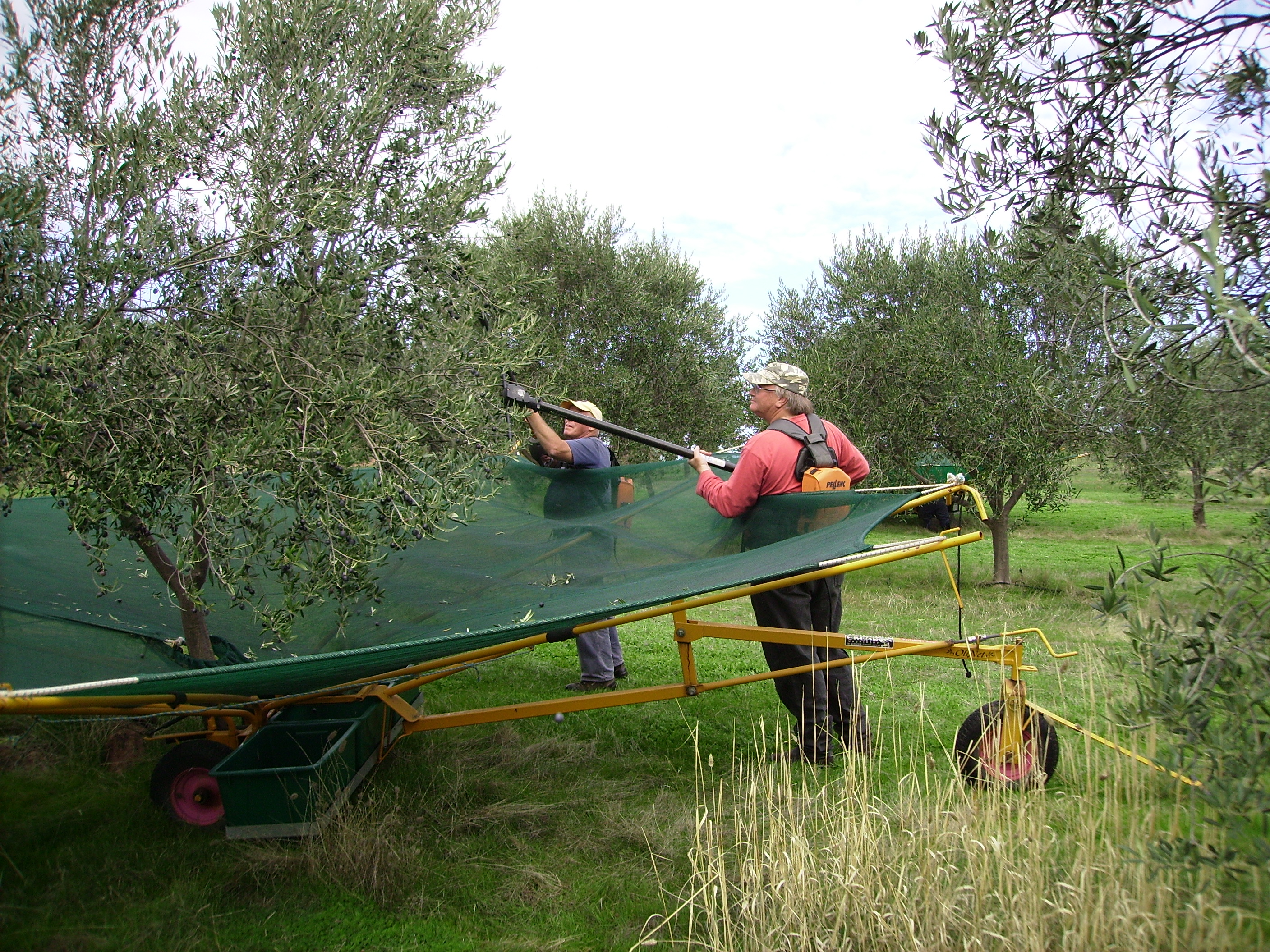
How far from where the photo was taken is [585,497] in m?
6.79

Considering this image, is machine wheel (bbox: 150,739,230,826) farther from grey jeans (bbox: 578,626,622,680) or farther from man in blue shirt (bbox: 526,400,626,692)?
grey jeans (bbox: 578,626,622,680)

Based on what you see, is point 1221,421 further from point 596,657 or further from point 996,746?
point 596,657

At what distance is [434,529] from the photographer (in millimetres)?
4238

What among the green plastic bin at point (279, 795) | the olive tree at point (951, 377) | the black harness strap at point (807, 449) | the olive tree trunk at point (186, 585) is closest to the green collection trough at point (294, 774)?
the green plastic bin at point (279, 795)

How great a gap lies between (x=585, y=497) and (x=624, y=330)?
913cm

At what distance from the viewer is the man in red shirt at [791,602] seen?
5492 millimetres

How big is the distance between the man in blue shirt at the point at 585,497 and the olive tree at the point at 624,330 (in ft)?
21.8

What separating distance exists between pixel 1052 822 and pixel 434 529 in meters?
3.27

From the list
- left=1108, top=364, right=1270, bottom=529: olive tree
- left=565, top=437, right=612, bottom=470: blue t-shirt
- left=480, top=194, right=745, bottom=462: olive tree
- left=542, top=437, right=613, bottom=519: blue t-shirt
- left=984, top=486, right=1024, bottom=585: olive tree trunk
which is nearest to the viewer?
left=1108, top=364, right=1270, bottom=529: olive tree

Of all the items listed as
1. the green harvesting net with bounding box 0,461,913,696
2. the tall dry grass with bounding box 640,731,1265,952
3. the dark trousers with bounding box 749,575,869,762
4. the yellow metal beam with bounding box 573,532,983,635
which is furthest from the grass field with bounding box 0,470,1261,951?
the green harvesting net with bounding box 0,461,913,696

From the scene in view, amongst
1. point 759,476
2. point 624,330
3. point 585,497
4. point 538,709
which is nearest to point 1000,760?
point 759,476

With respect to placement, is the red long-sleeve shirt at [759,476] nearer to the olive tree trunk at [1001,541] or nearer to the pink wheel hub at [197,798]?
the pink wheel hub at [197,798]

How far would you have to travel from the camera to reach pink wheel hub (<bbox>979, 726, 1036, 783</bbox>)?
4324 mm

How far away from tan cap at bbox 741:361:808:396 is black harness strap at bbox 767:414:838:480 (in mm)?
309
